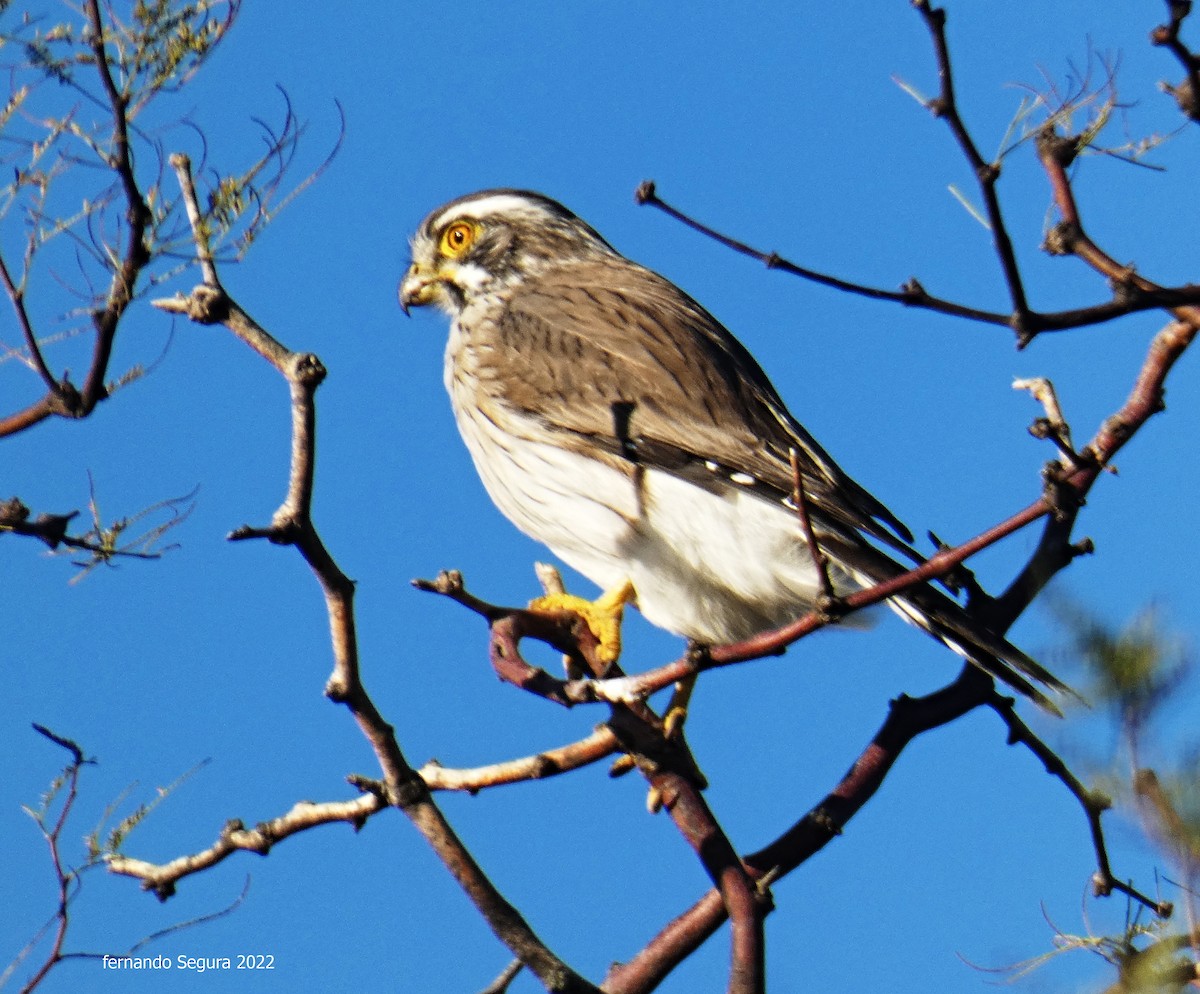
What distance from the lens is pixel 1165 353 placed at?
287 centimetres

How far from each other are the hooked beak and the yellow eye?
0.10 metres

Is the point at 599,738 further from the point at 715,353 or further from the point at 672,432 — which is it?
the point at 715,353

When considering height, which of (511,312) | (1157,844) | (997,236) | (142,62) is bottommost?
(1157,844)

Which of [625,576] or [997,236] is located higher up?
[625,576]

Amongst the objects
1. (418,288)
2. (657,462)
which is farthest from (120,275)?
(418,288)

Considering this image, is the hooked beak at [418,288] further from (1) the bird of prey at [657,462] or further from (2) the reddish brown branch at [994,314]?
(2) the reddish brown branch at [994,314]

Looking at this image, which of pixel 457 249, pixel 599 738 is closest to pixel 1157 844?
pixel 599 738

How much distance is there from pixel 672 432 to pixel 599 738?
1.47 m

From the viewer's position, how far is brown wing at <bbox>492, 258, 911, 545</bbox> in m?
4.34

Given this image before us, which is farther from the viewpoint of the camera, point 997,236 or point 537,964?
point 537,964

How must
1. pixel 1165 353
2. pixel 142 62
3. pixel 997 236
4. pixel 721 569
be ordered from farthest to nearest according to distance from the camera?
1. pixel 721 569
2. pixel 142 62
3. pixel 1165 353
4. pixel 997 236

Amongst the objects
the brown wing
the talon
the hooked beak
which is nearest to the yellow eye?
the hooked beak

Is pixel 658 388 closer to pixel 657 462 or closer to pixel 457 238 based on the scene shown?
pixel 657 462

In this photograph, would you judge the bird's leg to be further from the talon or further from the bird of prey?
the talon
